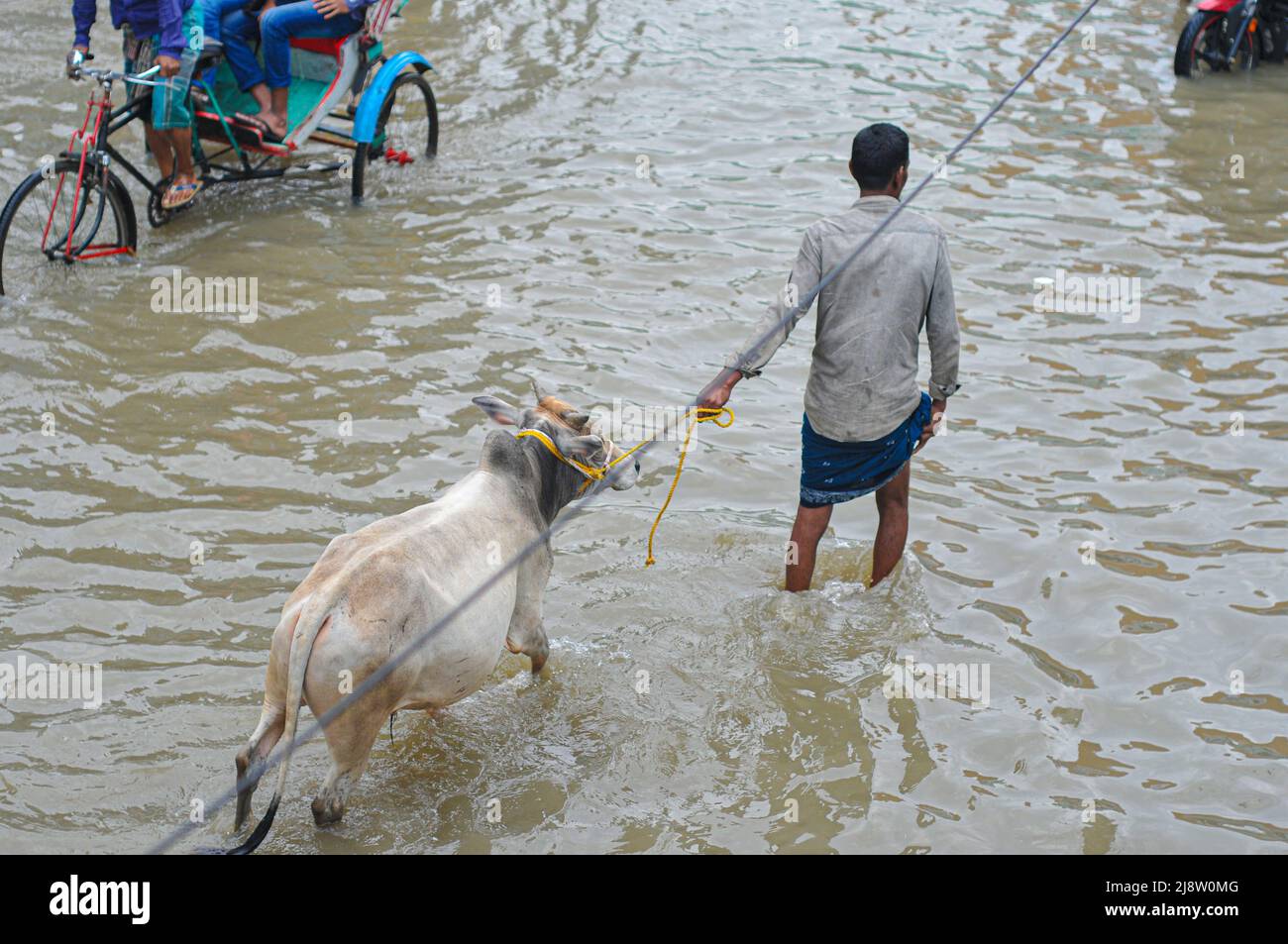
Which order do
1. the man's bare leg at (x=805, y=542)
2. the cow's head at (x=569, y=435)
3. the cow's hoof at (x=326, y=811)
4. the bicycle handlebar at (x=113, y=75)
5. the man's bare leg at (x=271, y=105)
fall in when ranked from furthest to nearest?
the man's bare leg at (x=271, y=105) < the bicycle handlebar at (x=113, y=75) < the man's bare leg at (x=805, y=542) < the cow's head at (x=569, y=435) < the cow's hoof at (x=326, y=811)

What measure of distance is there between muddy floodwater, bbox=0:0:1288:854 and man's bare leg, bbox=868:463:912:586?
0.16 metres

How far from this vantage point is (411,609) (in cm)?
409

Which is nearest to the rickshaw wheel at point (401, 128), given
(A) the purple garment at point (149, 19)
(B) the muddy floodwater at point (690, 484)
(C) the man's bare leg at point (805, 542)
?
(B) the muddy floodwater at point (690, 484)

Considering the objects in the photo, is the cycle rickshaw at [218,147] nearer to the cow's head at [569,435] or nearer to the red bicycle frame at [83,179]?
the red bicycle frame at [83,179]

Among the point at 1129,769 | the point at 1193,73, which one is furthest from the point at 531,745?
the point at 1193,73

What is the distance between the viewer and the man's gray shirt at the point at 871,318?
16.9 feet

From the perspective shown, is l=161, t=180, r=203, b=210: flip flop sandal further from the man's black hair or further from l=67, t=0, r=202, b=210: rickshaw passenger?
the man's black hair

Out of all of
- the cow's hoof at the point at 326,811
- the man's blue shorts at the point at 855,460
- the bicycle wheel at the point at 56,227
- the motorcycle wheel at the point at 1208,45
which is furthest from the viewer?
the motorcycle wheel at the point at 1208,45

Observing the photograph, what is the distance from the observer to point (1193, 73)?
12031mm

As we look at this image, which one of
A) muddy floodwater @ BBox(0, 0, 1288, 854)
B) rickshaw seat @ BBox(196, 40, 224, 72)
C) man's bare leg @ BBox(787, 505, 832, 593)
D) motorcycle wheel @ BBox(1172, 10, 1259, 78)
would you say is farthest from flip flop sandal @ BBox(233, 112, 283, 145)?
motorcycle wheel @ BBox(1172, 10, 1259, 78)

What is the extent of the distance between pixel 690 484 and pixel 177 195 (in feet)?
14.8

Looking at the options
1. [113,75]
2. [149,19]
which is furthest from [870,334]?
[149,19]

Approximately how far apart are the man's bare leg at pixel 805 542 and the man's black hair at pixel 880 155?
4.74ft

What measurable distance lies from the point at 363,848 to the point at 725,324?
15.3 ft
